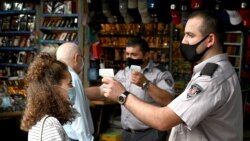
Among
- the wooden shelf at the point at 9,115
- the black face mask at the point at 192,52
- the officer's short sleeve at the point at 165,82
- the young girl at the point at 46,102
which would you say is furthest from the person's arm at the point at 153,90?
the wooden shelf at the point at 9,115

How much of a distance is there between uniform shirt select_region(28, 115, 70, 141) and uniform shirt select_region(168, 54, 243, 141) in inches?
24.0

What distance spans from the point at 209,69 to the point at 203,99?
0.60 feet

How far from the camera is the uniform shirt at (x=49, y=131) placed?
2133 millimetres

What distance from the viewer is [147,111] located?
2.25 meters

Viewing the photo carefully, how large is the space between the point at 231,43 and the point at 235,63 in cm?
40

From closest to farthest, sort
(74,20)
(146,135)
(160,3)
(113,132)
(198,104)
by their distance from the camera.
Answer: (198,104)
(146,135)
(113,132)
(160,3)
(74,20)

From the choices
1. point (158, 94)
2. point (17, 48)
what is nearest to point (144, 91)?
point (158, 94)

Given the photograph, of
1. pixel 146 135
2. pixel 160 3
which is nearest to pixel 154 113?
pixel 146 135

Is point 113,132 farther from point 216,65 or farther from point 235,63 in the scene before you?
point 216,65

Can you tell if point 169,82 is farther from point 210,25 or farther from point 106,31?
point 106,31

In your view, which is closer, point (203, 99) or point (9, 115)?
point (203, 99)

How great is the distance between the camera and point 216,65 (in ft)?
7.39

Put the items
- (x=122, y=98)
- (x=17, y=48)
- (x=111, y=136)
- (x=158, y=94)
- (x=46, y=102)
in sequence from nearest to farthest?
(x=46, y=102)
(x=122, y=98)
(x=158, y=94)
(x=111, y=136)
(x=17, y=48)

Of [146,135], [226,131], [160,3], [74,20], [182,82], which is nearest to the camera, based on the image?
[226,131]
